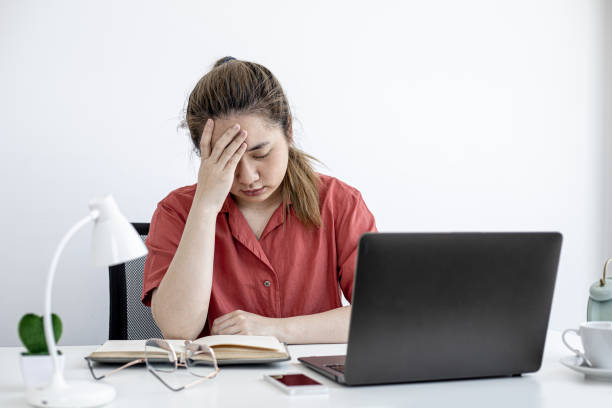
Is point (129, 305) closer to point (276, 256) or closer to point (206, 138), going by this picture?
point (276, 256)

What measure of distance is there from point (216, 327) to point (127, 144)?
101cm

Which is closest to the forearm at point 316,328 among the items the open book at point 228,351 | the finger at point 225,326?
the finger at point 225,326

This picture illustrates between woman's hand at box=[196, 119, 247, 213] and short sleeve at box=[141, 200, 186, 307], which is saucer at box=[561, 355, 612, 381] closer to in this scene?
woman's hand at box=[196, 119, 247, 213]

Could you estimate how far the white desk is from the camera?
788 millimetres

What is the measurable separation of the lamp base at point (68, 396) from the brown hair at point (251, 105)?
0.78 metres

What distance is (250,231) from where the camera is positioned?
1.54m

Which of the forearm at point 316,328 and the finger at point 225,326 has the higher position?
the finger at point 225,326

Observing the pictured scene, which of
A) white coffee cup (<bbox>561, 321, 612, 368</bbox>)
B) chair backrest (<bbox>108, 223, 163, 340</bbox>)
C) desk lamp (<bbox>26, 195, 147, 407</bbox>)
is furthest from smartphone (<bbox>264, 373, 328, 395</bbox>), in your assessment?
chair backrest (<bbox>108, 223, 163, 340</bbox>)

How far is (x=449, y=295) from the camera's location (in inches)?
33.9

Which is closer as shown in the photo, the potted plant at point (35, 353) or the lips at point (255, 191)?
the potted plant at point (35, 353)

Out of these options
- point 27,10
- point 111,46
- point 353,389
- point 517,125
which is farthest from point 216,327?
point 517,125

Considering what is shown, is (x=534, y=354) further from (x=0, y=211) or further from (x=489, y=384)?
(x=0, y=211)

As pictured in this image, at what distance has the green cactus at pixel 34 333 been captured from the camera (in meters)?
0.78

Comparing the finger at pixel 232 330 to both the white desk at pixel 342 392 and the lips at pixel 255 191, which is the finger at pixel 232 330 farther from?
the lips at pixel 255 191
